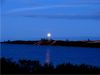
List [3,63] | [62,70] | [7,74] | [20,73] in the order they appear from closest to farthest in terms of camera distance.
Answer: [7,74] → [20,73] → [3,63] → [62,70]

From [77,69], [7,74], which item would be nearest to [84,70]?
[77,69]

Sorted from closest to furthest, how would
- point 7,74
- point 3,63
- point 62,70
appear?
1. point 7,74
2. point 3,63
3. point 62,70

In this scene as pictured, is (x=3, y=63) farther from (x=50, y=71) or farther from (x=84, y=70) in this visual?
(x=84, y=70)

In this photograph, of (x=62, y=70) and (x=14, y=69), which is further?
(x=62, y=70)

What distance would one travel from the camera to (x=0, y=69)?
1287 cm

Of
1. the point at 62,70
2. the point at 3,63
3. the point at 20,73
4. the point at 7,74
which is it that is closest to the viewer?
the point at 7,74

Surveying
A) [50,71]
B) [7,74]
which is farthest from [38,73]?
[7,74]

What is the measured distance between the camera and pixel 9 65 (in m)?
14.7

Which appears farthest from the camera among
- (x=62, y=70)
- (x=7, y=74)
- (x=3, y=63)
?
(x=62, y=70)

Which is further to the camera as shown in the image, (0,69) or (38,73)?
(38,73)

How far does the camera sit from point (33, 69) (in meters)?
15.2

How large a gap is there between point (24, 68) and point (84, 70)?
2.54m

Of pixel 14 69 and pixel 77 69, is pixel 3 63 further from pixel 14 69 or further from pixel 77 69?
pixel 77 69

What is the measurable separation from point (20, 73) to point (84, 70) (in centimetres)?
335
